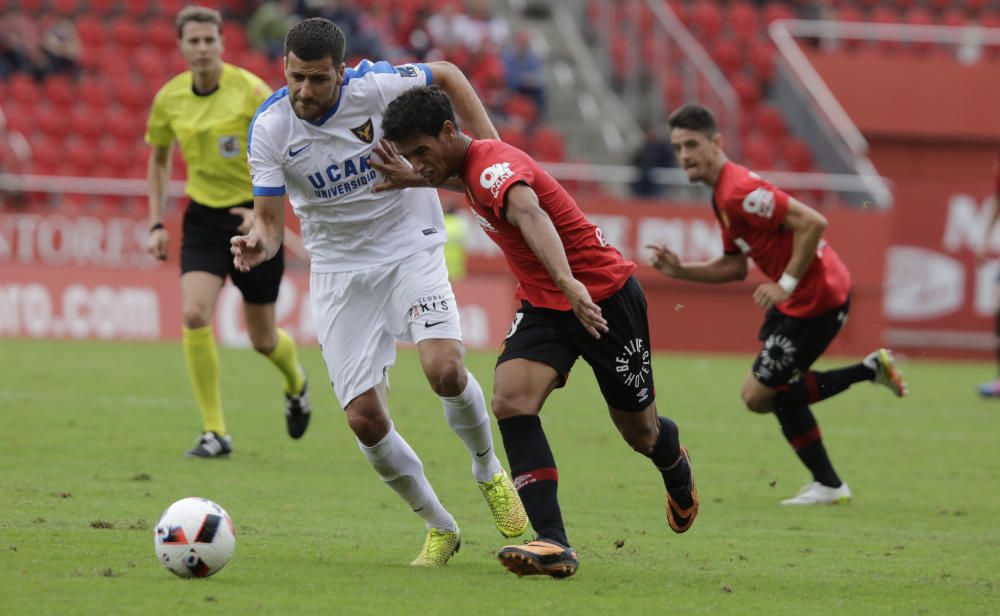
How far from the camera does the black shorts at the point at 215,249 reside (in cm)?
946

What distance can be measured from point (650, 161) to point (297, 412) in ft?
42.0

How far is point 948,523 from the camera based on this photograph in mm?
8148

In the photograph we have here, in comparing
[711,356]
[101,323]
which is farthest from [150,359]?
[711,356]

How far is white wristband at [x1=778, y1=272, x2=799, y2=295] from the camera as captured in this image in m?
8.52

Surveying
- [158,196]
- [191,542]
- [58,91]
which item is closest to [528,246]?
[191,542]

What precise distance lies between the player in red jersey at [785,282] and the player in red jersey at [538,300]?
2.16m

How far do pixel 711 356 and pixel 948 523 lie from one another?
44.0 feet

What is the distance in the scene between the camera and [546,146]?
77.3 ft

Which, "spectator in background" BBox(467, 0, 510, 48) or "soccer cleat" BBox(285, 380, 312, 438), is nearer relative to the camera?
"soccer cleat" BBox(285, 380, 312, 438)

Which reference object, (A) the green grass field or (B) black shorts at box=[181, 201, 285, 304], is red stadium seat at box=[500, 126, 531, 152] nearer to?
(A) the green grass field

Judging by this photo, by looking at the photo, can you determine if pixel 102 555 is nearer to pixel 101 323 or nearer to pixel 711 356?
pixel 101 323

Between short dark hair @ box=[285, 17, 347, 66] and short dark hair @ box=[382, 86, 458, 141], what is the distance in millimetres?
571

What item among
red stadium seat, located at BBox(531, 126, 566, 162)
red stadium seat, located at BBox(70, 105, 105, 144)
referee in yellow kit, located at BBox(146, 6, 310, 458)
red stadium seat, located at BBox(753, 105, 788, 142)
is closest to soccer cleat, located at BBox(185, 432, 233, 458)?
referee in yellow kit, located at BBox(146, 6, 310, 458)

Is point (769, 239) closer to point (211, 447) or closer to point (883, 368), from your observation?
point (883, 368)
